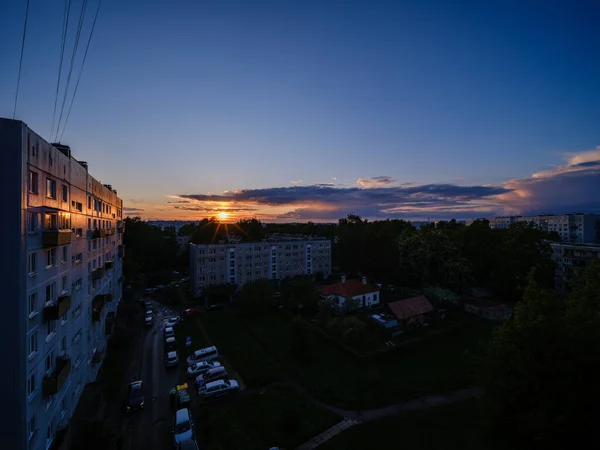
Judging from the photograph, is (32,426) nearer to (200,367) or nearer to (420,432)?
(200,367)

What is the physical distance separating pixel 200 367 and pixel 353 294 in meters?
19.7

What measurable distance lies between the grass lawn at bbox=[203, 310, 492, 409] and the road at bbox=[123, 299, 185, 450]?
4634 millimetres

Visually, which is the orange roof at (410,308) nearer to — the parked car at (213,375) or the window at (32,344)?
the parked car at (213,375)

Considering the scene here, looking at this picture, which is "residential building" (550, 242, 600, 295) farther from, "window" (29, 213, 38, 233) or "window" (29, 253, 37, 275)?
"window" (29, 213, 38, 233)

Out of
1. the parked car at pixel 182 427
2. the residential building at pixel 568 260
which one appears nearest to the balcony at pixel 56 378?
the parked car at pixel 182 427

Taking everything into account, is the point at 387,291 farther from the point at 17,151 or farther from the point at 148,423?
the point at 17,151

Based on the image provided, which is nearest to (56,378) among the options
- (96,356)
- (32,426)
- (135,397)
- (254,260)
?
(32,426)

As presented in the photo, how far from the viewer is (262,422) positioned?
15.7m

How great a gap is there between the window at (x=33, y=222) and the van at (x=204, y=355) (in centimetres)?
1514

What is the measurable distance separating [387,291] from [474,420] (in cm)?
2719

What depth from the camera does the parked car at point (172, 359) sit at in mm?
21794

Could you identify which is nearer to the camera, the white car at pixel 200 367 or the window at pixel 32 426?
the window at pixel 32 426

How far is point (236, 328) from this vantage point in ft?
96.9

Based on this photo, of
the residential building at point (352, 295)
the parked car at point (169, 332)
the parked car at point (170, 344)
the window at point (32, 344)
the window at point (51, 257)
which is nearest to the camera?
the window at point (32, 344)
